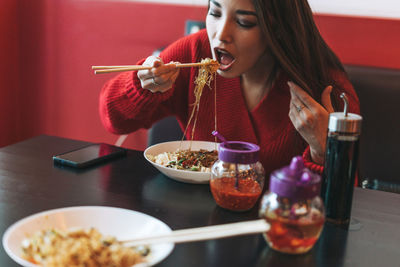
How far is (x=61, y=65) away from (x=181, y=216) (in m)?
2.50

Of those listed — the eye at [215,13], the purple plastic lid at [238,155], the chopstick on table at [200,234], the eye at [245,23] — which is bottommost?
the chopstick on table at [200,234]

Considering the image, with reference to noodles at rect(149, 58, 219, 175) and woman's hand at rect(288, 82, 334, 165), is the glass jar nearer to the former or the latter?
noodles at rect(149, 58, 219, 175)

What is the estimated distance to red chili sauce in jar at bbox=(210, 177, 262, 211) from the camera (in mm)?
1108

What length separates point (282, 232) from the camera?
0.91 metres

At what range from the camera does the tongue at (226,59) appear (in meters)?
1.56

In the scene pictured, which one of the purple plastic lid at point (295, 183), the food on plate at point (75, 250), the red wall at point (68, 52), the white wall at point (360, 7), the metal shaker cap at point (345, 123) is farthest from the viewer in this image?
the red wall at point (68, 52)

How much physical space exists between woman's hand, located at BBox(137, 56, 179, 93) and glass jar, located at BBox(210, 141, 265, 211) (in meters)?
0.36

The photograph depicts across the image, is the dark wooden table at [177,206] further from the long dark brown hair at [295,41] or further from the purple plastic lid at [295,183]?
the long dark brown hair at [295,41]

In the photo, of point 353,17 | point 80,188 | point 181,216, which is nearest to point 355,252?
point 181,216

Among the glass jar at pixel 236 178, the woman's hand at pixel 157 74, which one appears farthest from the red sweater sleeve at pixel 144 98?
the glass jar at pixel 236 178

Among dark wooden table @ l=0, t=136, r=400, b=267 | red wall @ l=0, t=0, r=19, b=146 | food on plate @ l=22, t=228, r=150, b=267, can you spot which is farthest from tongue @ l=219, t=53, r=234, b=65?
red wall @ l=0, t=0, r=19, b=146

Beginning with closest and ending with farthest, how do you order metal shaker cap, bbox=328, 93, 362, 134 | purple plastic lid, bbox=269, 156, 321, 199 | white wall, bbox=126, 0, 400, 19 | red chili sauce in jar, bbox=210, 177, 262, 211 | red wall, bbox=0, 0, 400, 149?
purple plastic lid, bbox=269, 156, 321, 199 < metal shaker cap, bbox=328, 93, 362, 134 < red chili sauce in jar, bbox=210, 177, 262, 211 < white wall, bbox=126, 0, 400, 19 < red wall, bbox=0, 0, 400, 149

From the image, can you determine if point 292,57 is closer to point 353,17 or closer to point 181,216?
point 181,216

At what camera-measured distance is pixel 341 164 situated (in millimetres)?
1052
